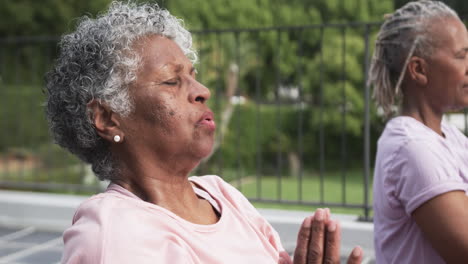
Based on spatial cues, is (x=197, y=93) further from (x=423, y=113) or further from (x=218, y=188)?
(x=423, y=113)

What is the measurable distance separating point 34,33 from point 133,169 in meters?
23.3

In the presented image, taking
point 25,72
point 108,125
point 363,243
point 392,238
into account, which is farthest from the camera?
point 25,72

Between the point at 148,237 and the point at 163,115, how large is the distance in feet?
0.90

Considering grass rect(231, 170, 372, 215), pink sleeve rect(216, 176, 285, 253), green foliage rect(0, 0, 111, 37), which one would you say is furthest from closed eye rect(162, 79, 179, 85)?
green foliage rect(0, 0, 111, 37)

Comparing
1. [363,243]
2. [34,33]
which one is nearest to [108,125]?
[363,243]

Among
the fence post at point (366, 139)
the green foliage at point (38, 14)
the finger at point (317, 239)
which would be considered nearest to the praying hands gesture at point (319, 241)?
the finger at point (317, 239)

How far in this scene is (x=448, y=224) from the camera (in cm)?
155

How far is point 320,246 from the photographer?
4.04 feet

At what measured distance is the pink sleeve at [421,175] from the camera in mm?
1579

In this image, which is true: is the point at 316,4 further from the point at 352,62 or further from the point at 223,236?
the point at 223,236

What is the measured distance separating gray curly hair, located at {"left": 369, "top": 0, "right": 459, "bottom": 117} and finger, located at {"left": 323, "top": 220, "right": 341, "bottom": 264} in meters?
0.81

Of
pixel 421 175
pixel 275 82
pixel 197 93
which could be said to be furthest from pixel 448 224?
pixel 275 82

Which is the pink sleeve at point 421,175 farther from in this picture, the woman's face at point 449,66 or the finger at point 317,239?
the finger at point 317,239

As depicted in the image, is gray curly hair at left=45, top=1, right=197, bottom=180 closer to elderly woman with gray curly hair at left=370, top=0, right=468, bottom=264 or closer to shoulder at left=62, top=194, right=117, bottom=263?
shoulder at left=62, top=194, right=117, bottom=263
